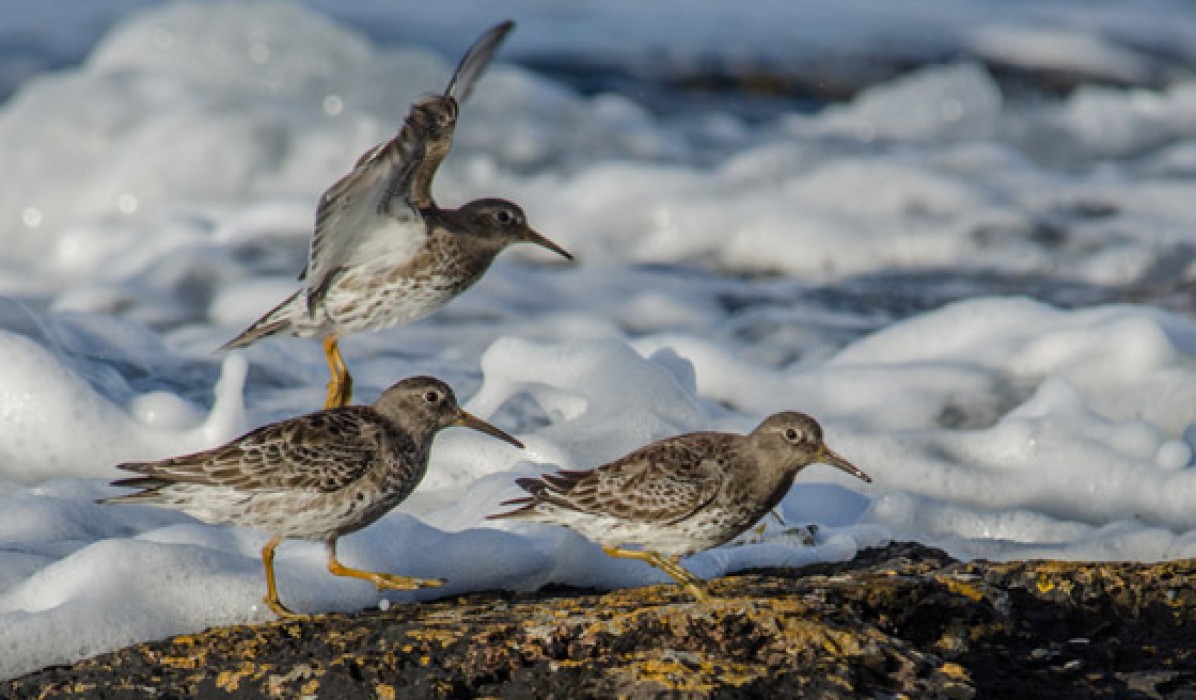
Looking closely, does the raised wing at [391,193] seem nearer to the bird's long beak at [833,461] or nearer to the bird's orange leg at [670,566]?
the bird's orange leg at [670,566]

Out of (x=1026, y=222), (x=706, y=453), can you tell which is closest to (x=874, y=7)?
(x=1026, y=222)

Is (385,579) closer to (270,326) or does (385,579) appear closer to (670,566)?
(670,566)

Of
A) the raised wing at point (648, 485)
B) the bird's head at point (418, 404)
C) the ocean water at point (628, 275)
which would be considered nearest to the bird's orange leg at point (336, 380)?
the ocean water at point (628, 275)

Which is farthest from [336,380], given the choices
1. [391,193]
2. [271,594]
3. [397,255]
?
[271,594]

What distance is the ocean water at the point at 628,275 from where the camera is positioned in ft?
23.9

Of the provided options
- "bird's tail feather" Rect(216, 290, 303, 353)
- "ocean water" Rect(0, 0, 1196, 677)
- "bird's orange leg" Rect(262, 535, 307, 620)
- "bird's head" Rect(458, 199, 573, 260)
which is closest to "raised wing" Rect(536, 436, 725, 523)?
"ocean water" Rect(0, 0, 1196, 677)

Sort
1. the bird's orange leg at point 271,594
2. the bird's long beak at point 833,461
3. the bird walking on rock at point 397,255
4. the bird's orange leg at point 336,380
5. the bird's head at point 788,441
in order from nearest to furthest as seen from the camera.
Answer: the bird's orange leg at point 271,594
the bird's head at point 788,441
the bird's long beak at point 833,461
the bird walking on rock at point 397,255
the bird's orange leg at point 336,380

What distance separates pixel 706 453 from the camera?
6.31 meters

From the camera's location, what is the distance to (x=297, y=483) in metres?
5.96

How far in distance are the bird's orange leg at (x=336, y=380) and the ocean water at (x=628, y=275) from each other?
0.60m

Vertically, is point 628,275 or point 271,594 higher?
point 628,275

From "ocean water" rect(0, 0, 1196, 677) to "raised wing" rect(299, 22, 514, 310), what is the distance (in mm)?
1100

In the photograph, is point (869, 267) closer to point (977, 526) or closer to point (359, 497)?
point (977, 526)

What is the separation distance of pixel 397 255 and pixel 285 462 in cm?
256
